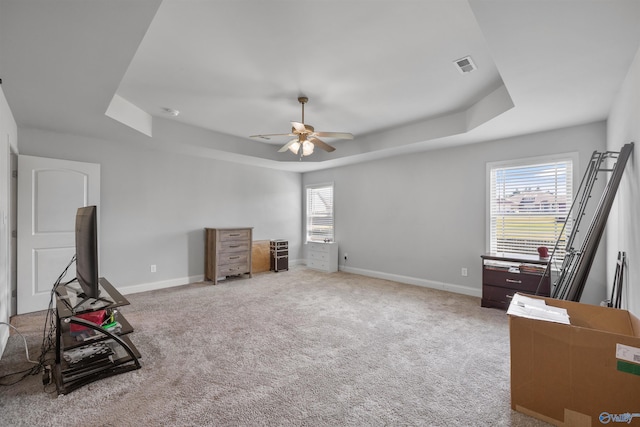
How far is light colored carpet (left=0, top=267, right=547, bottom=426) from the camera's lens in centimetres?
176

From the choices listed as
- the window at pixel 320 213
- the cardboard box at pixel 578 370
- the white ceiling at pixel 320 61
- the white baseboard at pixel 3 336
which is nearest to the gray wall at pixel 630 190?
the white ceiling at pixel 320 61

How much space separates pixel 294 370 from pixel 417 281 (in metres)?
3.39

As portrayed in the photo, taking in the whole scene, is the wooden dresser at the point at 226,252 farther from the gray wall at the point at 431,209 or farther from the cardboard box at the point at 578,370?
the cardboard box at the point at 578,370

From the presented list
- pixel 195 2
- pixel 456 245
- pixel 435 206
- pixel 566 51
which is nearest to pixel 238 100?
pixel 195 2

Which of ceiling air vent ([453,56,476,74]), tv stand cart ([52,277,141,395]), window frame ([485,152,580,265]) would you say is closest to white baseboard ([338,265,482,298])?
window frame ([485,152,580,265])

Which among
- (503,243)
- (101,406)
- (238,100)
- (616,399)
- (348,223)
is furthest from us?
(348,223)

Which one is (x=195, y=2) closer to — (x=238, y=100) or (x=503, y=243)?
(x=238, y=100)

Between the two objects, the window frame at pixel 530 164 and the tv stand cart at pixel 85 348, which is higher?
the window frame at pixel 530 164

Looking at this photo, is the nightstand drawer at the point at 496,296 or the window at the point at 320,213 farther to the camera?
the window at the point at 320,213

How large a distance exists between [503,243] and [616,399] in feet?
9.76

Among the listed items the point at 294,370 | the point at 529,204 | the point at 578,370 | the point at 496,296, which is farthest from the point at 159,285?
the point at 529,204

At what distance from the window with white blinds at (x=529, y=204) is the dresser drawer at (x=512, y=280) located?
21.9 inches

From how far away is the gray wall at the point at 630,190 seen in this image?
1999 millimetres

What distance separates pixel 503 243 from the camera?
4195 millimetres
